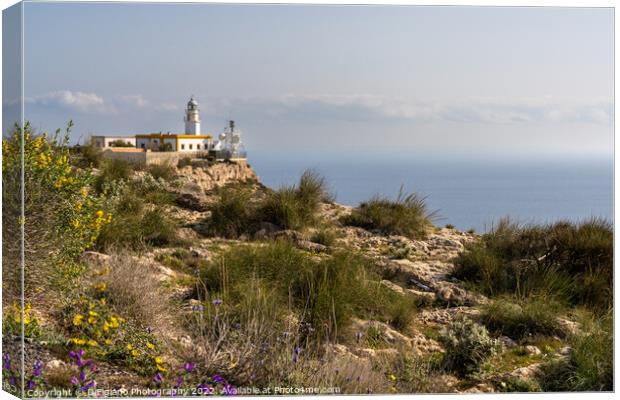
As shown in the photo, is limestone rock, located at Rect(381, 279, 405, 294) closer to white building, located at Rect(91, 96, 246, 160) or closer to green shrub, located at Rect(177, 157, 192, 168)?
white building, located at Rect(91, 96, 246, 160)

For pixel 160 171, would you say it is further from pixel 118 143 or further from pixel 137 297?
pixel 137 297

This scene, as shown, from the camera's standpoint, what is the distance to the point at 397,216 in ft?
29.9

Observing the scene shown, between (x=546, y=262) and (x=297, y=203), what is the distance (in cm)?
288

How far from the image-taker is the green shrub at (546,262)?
6.81 metres

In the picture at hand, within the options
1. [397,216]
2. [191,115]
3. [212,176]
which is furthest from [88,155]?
[397,216]

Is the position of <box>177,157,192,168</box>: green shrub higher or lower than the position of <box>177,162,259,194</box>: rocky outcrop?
higher

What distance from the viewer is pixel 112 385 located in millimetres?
4977

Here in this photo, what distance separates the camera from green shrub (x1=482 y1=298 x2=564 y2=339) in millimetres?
6164

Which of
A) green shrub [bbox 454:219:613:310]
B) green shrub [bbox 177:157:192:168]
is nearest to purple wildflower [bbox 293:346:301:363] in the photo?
green shrub [bbox 454:219:613:310]

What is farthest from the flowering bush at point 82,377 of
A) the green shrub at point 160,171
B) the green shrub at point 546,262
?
the green shrub at point 160,171

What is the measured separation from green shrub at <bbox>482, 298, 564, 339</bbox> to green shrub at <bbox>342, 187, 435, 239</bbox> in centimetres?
278

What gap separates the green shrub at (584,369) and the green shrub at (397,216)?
3.61 m

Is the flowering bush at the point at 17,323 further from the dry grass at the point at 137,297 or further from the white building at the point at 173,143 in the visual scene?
the white building at the point at 173,143

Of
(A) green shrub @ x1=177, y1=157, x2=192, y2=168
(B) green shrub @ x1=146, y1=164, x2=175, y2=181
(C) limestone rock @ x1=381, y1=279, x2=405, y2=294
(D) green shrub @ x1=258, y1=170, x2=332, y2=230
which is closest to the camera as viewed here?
(C) limestone rock @ x1=381, y1=279, x2=405, y2=294
